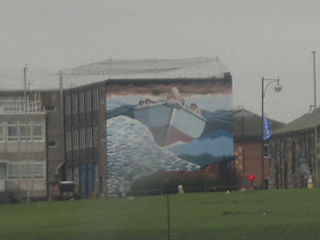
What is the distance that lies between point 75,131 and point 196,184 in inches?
752

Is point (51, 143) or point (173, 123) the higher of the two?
point (173, 123)

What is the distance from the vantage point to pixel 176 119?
11475cm

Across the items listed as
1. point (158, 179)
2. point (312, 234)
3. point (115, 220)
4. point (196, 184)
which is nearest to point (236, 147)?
point (196, 184)

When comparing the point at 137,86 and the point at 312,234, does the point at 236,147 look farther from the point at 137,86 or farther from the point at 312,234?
the point at 312,234

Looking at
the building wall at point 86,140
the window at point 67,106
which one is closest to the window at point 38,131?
the building wall at point 86,140

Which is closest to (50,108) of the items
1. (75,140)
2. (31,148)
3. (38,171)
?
(31,148)

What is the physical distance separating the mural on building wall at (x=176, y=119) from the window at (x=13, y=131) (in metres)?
9.76

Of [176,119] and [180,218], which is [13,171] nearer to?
[176,119]

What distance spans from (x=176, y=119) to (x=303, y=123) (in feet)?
136

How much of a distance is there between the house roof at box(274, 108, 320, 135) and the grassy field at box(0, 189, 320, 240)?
73342mm

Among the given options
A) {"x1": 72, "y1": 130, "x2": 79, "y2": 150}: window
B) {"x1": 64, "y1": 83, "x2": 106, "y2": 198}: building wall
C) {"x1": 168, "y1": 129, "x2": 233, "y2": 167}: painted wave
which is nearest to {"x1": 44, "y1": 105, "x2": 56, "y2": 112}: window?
{"x1": 64, "y1": 83, "x2": 106, "y2": 198}: building wall

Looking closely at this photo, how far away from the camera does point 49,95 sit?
100125mm

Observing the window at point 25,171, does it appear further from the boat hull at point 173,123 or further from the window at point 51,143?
the boat hull at point 173,123

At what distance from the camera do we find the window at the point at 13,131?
11638 cm
